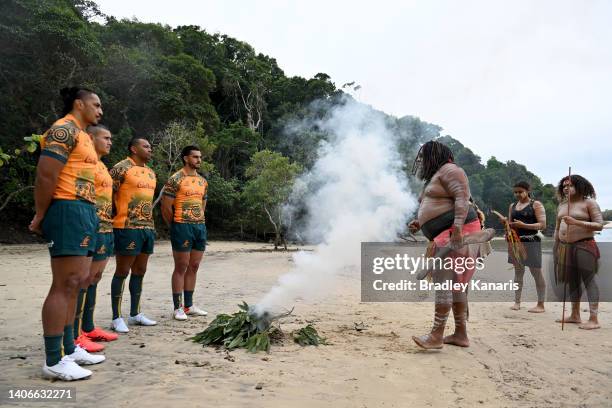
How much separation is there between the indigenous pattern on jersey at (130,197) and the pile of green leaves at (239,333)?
58.8 inches

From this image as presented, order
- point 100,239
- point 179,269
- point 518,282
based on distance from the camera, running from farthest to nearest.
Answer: point 518,282, point 179,269, point 100,239

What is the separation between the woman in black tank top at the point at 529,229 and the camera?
6.95 meters

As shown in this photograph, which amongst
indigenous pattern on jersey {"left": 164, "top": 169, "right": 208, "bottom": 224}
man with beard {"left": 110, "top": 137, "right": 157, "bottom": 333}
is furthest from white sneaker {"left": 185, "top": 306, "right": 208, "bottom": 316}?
indigenous pattern on jersey {"left": 164, "top": 169, "right": 208, "bottom": 224}

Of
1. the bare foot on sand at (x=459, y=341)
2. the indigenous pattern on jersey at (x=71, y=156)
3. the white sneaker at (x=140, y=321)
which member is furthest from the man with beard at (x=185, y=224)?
the bare foot on sand at (x=459, y=341)

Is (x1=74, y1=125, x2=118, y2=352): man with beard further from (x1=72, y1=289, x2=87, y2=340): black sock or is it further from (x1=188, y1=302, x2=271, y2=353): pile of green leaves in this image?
(x1=188, y1=302, x2=271, y2=353): pile of green leaves

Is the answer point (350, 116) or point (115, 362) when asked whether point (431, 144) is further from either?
point (350, 116)

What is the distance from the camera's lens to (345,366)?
12.6ft

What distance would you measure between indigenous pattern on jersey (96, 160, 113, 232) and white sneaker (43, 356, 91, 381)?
1431 millimetres

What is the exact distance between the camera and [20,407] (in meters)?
2.75

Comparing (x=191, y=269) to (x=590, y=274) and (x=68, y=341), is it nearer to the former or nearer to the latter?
(x=68, y=341)

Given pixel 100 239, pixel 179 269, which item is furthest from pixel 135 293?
pixel 100 239

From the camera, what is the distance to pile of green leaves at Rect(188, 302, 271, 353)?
4293 mm

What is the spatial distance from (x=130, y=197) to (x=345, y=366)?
121 inches

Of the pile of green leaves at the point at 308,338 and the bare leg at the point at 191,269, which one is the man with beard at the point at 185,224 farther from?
the pile of green leaves at the point at 308,338
